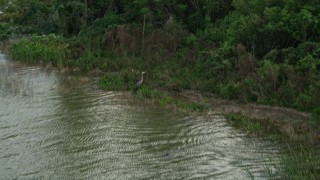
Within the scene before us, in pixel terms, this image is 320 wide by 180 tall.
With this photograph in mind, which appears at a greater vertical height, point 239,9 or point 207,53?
point 239,9

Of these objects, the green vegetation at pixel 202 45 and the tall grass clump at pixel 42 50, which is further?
the tall grass clump at pixel 42 50

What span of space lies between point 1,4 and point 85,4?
1912 centimetres

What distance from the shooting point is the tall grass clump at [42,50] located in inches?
763

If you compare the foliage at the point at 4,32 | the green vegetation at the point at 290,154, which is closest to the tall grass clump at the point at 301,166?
the green vegetation at the point at 290,154

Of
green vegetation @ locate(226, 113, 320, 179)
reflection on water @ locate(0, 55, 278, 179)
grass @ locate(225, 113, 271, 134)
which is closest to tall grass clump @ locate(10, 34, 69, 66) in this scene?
reflection on water @ locate(0, 55, 278, 179)

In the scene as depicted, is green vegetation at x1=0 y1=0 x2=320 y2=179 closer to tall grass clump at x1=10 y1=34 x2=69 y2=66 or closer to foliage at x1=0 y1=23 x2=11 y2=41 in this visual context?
tall grass clump at x1=10 y1=34 x2=69 y2=66

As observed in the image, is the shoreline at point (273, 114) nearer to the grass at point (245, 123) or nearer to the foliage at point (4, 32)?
the grass at point (245, 123)

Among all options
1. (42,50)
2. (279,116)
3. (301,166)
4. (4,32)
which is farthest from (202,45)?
(4,32)

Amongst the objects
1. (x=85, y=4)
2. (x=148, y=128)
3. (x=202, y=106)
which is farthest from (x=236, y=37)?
(x=85, y=4)

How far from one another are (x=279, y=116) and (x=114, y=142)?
460cm

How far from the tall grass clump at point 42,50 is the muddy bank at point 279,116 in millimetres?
7786

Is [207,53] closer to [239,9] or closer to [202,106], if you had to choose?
[239,9]

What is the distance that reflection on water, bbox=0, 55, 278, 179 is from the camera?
7910 millimetres

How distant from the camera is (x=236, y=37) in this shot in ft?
50.0
